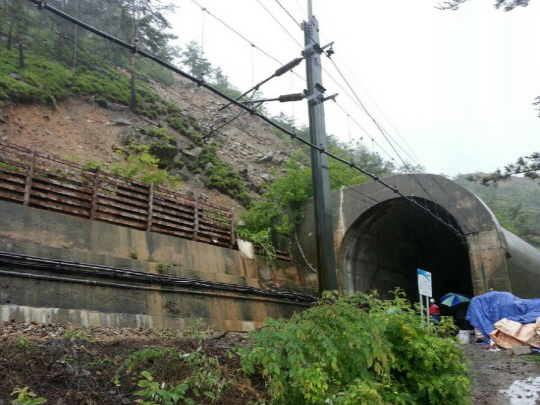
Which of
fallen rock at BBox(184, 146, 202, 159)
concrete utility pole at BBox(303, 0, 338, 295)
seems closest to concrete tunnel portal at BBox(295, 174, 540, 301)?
concrete utility pole at BBox(303, 0, 338, 295)

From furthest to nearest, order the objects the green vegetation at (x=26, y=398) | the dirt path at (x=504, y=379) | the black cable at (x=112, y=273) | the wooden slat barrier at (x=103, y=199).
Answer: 1. the wooden slat barrier at (x=103, y=199)
2. the black cable at (x=112, y=273)
3. the dirt path at (x=504, y=379)
4. the green vegetation at (x=26, y=398)

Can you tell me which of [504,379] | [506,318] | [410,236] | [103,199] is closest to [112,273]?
[103,199]

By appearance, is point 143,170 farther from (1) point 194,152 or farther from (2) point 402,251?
(2) point 402,251

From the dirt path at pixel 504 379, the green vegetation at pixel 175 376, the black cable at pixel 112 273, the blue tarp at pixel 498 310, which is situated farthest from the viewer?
the blue tarp at pixel 498 310

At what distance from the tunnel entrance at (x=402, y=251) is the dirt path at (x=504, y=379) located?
14.1ft

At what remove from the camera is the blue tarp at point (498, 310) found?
441 inches

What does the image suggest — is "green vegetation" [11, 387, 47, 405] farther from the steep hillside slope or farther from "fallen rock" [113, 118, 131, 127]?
"fallen rock" [113, 118, 131, 127]

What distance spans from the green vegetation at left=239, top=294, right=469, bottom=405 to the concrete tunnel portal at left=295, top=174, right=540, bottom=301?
774 centimetres

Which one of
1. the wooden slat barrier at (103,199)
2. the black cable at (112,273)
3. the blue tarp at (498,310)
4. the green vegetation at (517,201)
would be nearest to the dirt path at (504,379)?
the blue tarp at (498,310)

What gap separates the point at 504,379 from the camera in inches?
308

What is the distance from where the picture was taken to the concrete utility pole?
10.3 meters

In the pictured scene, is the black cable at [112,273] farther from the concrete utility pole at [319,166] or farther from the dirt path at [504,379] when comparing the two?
the dirt path at [504,379]

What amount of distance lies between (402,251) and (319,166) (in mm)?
10658

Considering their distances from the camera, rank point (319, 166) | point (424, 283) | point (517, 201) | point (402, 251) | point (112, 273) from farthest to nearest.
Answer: point (517, 201)
point (402, 251)
point (319, 166)
point (424, 283)
point (112, 273)
